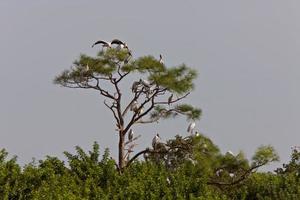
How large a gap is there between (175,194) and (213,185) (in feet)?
16.1

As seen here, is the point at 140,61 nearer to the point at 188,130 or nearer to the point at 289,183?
the point at 188,130

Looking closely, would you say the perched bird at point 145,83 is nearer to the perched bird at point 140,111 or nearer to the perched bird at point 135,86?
→ the perched bird at point 135,86

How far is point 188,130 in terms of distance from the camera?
17406mm

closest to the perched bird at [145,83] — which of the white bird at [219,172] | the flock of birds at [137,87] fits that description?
the flock of birds at [137,87]

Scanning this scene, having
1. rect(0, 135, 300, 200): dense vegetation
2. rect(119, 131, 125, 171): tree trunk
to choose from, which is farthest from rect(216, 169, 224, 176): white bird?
rect(119, 131, 125, 171): tree trunk

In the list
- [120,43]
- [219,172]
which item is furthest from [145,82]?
[219,172]

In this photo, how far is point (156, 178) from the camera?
13.0 meters

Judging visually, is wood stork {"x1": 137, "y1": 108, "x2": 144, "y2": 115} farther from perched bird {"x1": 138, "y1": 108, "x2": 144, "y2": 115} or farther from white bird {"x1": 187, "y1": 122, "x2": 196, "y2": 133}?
white bird {"x1": 187, "y1": 122, "x2": 196, "y2": 133}

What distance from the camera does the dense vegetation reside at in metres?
11.4

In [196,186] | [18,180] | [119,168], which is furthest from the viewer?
[119,168]

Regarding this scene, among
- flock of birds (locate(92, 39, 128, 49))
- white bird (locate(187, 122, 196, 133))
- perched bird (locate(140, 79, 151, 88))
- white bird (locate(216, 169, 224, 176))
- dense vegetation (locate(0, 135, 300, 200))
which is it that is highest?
flock of birds (locate(92, 39, 128, 49))

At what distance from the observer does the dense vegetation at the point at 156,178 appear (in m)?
11.4

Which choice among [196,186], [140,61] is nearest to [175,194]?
[196,186]

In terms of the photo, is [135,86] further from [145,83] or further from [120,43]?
[120,43]
